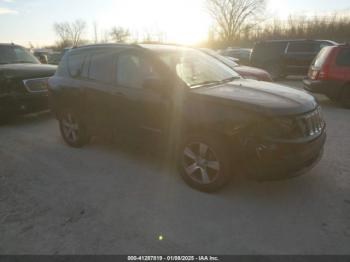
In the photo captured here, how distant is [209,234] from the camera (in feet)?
9.53

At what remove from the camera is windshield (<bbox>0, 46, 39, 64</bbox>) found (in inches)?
321

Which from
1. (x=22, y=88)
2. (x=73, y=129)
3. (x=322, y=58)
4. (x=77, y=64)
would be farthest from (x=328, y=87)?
(x=22, y=88)

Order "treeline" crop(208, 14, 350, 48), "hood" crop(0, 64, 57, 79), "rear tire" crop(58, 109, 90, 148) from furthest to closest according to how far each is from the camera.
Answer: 1. "treeline" crop(208, 14, 350, 48)
2. "hood" crop(0, 64, 57, 79)
3. "rear tire" crop(58, 109, 90, 148)

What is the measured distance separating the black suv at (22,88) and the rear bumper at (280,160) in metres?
5.65

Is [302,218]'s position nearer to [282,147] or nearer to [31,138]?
[282,147]

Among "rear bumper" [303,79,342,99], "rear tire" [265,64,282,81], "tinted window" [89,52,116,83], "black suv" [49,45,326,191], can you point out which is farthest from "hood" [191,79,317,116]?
"rear tire" [265,64,282,81]

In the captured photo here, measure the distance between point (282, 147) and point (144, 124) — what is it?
1.82m

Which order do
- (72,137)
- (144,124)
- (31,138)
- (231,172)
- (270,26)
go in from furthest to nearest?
1. (270,26)
2. (31,138)
3. (72,137)
4. (144,124)
5. (231,172)

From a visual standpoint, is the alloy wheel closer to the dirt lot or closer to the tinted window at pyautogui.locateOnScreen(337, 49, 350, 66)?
the dirt lot

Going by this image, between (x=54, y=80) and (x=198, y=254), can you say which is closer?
(x=198, y=254)

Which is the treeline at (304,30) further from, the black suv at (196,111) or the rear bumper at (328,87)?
the black suv at (196,111)

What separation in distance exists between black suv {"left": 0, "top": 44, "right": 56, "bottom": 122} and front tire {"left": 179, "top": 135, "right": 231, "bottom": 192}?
4771 millimetres

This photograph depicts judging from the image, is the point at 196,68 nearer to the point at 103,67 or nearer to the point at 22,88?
the point at 103,67

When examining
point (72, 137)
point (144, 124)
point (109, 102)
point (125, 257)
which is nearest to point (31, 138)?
point (72, 137)
